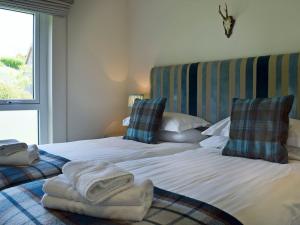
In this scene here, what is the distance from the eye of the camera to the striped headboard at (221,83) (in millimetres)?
2213

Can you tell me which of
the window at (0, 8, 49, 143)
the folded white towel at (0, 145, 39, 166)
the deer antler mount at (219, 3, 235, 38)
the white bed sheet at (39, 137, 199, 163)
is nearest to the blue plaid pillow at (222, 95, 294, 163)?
the white bed sheet at (39, 137, 199, 163)

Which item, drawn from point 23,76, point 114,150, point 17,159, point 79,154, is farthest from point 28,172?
point 23,76

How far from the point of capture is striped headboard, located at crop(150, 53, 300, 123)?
7.26 feet

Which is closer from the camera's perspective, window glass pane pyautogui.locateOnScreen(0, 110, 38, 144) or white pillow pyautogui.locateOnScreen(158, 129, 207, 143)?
white pillow pyautogui.locateOnScreen(158, 129, 207, 143)

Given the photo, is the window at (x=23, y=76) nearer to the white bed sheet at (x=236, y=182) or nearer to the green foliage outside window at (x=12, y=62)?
the green foliage outside window at (x=12, y=62)

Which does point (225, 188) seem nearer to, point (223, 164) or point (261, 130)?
point (223, 164)

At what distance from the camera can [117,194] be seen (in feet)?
3.29

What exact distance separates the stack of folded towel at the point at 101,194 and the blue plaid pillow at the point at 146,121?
1.44m

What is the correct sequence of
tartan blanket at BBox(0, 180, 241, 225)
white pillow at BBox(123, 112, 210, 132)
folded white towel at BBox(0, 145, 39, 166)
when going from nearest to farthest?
1. tartan blanket at BBox(0, 180, 241, 225)
2. folded white towel at BBox(0, 145, 39, 166)
3. white pillow at BBox(123, 112, 210, 132)

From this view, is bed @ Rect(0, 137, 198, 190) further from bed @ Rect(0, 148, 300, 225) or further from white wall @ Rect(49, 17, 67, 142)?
white wall @ Rect(49, 17, 67, 142)

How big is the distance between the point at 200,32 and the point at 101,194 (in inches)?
Answer: 89.1

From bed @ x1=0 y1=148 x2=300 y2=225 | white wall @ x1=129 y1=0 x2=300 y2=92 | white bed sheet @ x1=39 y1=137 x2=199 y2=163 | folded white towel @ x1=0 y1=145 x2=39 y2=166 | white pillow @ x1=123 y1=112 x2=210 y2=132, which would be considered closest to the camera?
bed @ x1=0 y1=148 x2=300 y2=225

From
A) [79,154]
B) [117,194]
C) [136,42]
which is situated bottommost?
[79,154]

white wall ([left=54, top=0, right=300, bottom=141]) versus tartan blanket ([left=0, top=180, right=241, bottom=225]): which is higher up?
white wall ([left=54, top=0, right=300, bottom=141])
